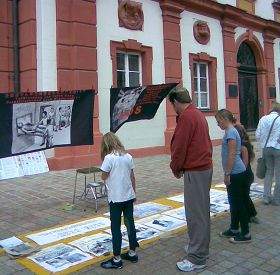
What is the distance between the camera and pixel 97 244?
4730mm

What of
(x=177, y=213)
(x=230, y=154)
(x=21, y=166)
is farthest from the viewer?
(x=21, y=166)

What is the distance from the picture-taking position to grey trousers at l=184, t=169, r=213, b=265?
3973mm

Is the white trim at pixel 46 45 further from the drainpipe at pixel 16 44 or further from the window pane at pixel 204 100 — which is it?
the window pane at pixel 204 100

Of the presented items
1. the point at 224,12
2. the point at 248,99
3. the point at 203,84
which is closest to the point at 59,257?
the point at 203,84

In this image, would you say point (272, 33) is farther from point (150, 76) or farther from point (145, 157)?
point (145, 157)

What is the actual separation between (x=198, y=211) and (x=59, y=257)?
1647 mm

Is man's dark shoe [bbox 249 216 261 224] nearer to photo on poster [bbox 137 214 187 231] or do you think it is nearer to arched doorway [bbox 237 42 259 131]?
photo on poster [bbox 137 214 187 231]

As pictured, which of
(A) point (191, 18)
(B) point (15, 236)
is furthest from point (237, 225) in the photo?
(A) point (191, 18)

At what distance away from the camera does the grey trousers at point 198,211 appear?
397cm

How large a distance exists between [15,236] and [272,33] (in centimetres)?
1658

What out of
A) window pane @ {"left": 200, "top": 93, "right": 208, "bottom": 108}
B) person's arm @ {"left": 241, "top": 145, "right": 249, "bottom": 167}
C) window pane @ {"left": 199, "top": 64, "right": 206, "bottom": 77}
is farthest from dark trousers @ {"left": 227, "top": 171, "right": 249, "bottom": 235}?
window pane @ {"left": 199, "top": 64, "right": 206, "bottom": 77}

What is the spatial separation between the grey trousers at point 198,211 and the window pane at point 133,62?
29.2 ft

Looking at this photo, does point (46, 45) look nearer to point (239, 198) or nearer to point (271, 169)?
point (271, 169)

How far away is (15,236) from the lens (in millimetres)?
5145
